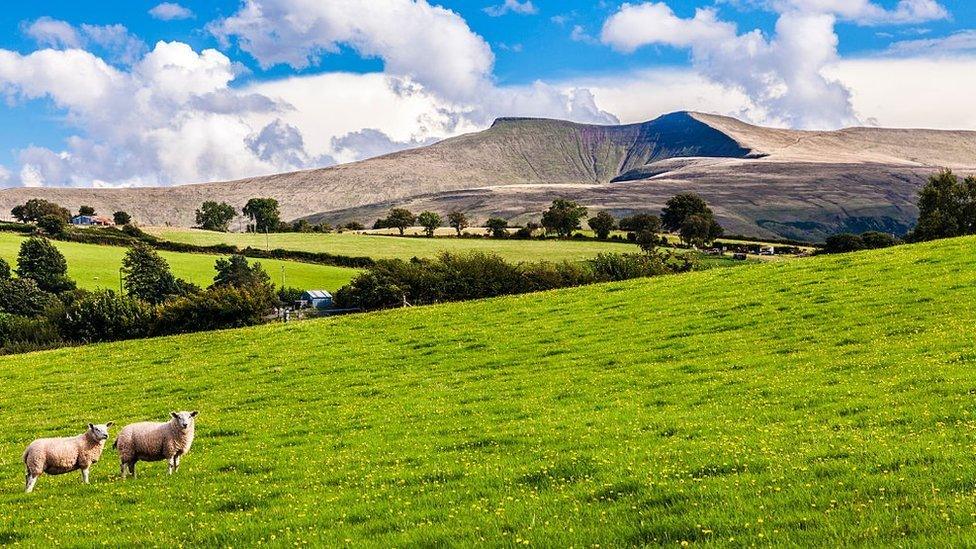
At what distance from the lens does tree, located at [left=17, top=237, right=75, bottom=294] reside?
126 meters

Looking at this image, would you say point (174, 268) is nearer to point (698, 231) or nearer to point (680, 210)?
point (698, 231)

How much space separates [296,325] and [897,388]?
134 feet

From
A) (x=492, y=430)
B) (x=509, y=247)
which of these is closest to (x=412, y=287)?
(x=492, y=430)

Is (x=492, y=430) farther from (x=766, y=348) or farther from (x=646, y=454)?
(x=766, y=348)

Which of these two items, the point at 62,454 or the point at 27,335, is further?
the point at 27,335

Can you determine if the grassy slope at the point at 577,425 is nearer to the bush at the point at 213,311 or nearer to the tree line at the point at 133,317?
the tree line at the point at 133,317

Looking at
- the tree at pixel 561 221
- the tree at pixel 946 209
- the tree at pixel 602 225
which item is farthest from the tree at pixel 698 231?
the tree at pixel 946 209

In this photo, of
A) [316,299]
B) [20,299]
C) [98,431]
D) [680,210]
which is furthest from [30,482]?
[680,210]

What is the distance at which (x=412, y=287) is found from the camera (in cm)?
8156

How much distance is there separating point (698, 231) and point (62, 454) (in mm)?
152468

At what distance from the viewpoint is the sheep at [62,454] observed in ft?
60.2

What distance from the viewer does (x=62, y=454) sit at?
18547mm

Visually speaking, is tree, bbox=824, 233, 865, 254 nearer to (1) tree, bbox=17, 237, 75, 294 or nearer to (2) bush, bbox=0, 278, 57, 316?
(2) bush, bbox=0, 278, 57, 316

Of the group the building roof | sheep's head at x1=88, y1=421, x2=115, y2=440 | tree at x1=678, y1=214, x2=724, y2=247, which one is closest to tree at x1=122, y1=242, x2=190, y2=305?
the building roof
